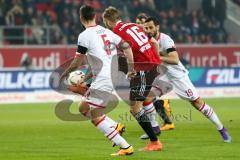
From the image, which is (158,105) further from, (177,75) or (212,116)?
(212,116)

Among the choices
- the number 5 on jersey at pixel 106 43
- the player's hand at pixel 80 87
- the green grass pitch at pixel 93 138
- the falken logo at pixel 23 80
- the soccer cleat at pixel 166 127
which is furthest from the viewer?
the falken logo at pixel 23 80

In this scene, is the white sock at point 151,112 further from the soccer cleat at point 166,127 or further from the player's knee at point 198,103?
the soccer cleat at point 166,127

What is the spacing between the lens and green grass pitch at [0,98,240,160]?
11047 mm

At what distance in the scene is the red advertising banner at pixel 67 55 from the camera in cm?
2803

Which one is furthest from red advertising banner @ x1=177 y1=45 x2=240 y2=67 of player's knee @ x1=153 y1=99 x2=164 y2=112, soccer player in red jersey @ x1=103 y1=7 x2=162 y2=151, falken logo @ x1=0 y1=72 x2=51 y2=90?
soccer player in red jersey @ x1=103 y1=7 x2=162 y2=151

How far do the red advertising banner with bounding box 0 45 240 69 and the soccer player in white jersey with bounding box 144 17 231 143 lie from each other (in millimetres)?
14556

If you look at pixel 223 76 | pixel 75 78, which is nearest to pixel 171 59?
pixel 75 78

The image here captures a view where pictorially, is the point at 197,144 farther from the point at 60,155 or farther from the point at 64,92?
the point at 64,92

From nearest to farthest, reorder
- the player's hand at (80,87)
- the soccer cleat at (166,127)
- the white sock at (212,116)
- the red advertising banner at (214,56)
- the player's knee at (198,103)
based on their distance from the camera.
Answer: the player's hand at (80,87), the white sock at (212,116), the player's knee at (198,103), the soccer cleat at (166,127), the red advertising banner at (214,56)

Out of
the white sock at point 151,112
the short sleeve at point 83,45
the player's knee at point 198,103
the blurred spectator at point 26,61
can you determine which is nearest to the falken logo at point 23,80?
the blurred spectator at point 26,61

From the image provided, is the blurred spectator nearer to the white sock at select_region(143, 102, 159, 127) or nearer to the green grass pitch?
the green grass pitch

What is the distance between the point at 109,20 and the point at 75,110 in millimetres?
10082

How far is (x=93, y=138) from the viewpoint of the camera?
13.8m

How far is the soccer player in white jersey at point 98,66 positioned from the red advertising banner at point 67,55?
680 inches
